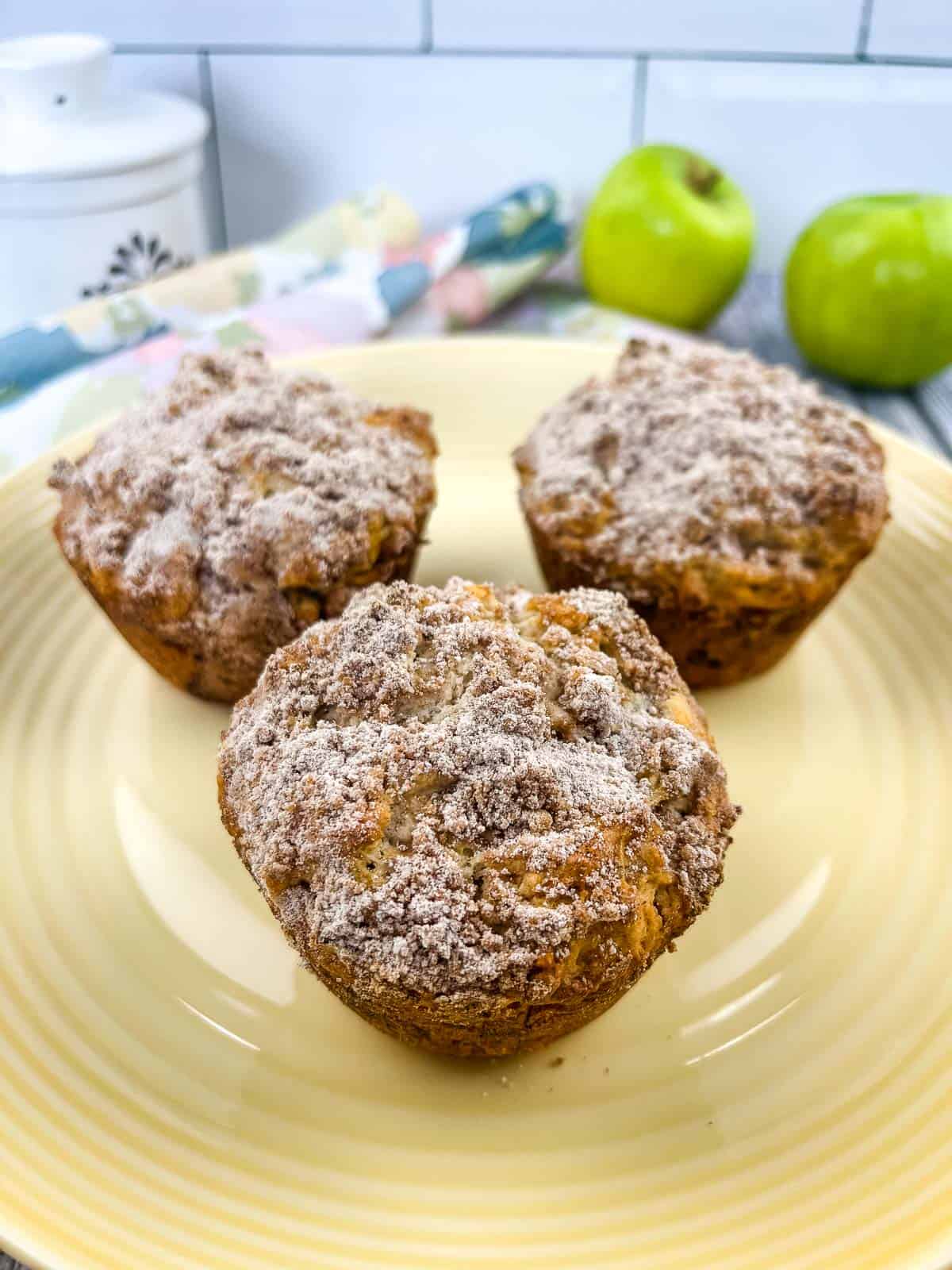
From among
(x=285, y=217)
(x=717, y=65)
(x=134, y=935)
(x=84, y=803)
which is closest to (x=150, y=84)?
(x=285, y=217)

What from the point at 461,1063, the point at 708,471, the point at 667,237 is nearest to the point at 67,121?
the point at 667,237

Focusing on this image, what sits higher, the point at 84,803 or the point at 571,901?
the point at 571,901

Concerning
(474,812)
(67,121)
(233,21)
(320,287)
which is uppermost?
(233,21)

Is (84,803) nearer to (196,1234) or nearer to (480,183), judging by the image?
(196,1234)

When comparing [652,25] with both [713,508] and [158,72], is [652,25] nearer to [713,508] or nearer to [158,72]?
[158,72]

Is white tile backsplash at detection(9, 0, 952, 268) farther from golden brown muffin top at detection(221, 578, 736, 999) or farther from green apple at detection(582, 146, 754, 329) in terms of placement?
golden brown muffin top at detection(221, 578, 736, 999)

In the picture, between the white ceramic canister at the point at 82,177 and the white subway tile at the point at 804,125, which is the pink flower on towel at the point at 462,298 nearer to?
the white ceramic canister at the point at 82,177
